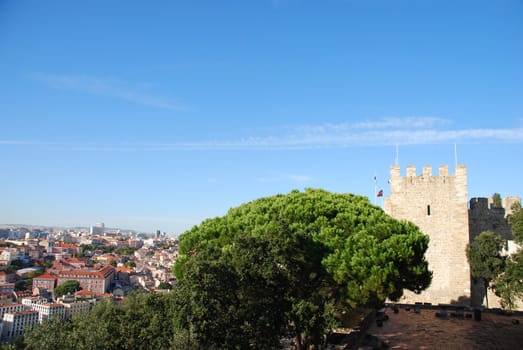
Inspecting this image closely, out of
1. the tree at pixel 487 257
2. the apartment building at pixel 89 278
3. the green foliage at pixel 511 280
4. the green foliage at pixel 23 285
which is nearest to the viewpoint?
the green foliage at pixel 511 280

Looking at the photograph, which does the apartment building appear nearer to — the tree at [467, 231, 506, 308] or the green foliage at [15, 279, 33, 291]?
the green foliage at [15, 279, 33, 291]

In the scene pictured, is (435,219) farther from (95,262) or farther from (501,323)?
(95,262)

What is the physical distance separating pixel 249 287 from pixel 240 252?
3.18 ft

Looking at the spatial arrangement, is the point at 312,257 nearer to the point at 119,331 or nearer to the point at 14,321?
the point at 119,331

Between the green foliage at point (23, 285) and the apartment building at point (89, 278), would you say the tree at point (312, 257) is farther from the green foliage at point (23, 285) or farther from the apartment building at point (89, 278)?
the green foliage at point (23, 285)

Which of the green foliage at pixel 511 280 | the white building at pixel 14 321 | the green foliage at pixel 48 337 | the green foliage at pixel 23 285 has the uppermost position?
the green foliage at pixel 511 280

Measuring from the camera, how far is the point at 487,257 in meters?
18.2

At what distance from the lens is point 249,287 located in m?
10.9

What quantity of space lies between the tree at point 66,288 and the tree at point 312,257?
279 ft

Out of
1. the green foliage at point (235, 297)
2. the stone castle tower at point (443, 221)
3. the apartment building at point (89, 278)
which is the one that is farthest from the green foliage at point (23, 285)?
the green foliage at point (235, 297)

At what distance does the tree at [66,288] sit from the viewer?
87688 millimetres

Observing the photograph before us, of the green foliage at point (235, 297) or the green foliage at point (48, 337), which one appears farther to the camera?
the green foliage at point (48, 337)

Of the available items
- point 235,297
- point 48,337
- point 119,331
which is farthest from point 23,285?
point 235,297

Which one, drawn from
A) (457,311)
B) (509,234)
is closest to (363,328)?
(457,311)
